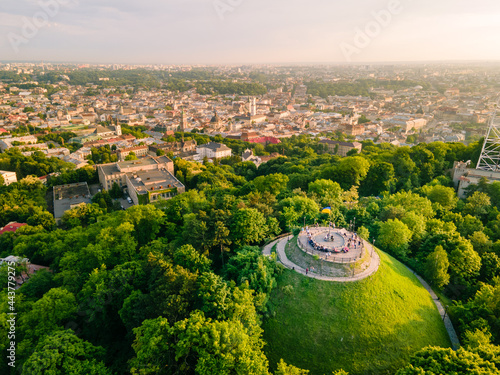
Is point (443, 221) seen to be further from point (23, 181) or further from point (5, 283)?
point (23, 181)

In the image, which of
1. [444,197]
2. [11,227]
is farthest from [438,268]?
[11,227]

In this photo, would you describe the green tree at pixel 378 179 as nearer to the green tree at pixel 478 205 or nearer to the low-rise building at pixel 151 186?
the green tree at pixel 478 205

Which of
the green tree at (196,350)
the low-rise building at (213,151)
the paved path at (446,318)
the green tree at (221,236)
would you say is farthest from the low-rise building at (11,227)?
the paved path at (446,318)

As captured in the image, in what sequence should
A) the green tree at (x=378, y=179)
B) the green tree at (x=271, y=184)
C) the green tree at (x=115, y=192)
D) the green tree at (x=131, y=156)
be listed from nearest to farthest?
the green tree at (x=271, y=184) → the green tree at (x=378, y=179) → the green tree at (x=115, y=192) → the green tree at (x=131, y=156)

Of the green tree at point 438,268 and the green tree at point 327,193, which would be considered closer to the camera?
the green tree at point 438,268

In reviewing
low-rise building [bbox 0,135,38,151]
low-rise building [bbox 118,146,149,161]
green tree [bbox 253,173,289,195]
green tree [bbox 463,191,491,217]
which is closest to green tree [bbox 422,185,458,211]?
green tree [bbox 463,191,491,217]

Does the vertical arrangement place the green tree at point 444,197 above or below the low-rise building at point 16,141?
above
